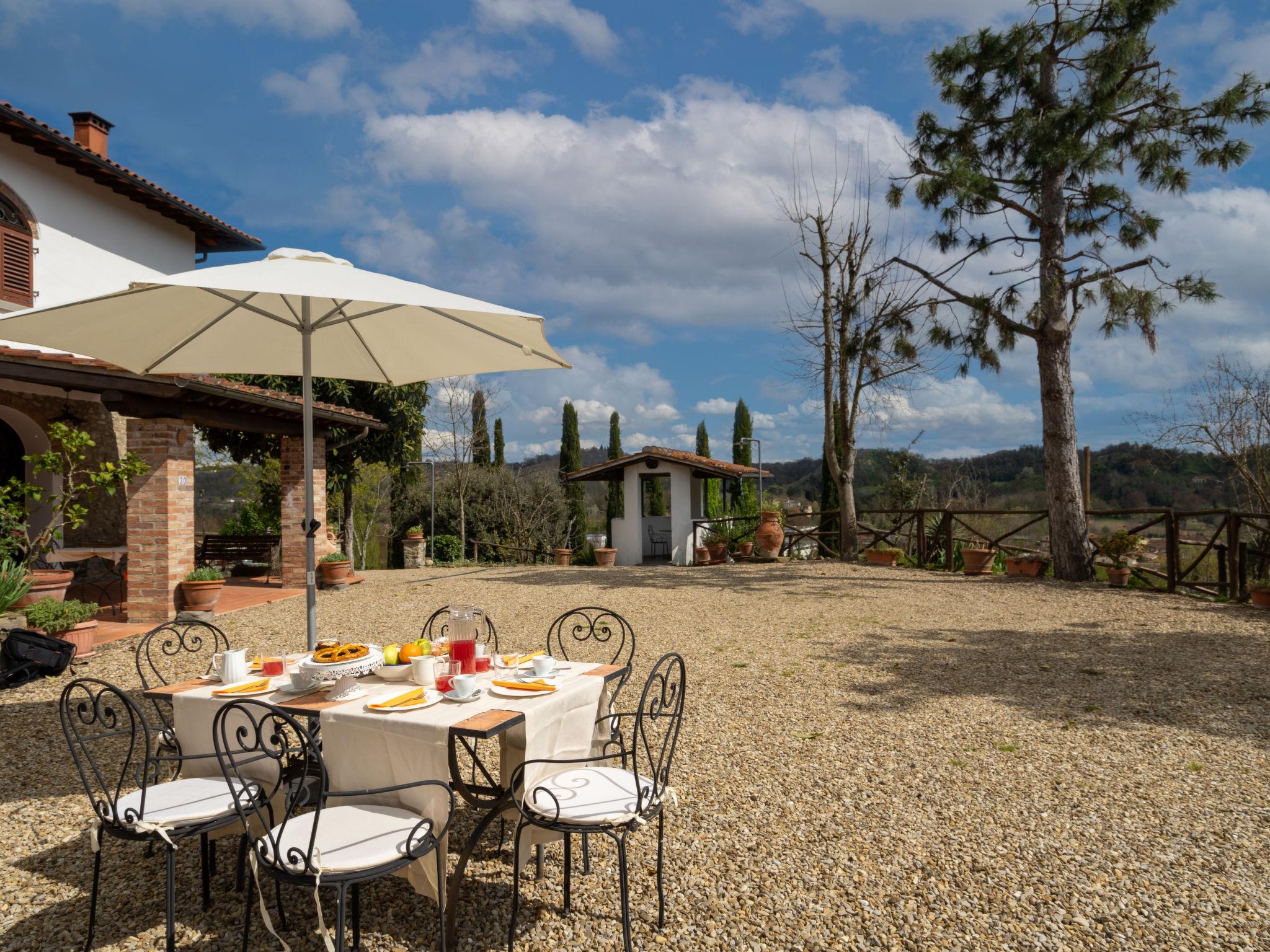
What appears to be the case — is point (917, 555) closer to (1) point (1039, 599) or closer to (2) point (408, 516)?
(1) point (1039, 599)

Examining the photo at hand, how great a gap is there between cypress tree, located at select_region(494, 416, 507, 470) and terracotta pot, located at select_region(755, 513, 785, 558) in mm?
12752

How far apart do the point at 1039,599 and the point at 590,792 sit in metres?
9.16

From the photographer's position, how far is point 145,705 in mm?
4801

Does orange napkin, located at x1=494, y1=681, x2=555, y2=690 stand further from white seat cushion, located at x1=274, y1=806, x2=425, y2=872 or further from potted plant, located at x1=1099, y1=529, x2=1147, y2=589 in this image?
potted plant, located at x1=1099, y1=529, x2=1147, y2=589

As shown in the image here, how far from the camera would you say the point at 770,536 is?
1554 centimetres

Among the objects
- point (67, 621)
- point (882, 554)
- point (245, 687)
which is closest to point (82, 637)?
point (67, 621)

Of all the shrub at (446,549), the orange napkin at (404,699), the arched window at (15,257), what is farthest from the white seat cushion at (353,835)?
the shrub at (446,549)

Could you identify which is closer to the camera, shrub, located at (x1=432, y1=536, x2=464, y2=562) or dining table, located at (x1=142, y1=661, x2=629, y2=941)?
dining table, located at (x1=142, y1=661, x2=629, y2=941)

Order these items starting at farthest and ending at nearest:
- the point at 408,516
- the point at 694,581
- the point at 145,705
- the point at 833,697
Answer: the point at 408,516 < the point at 694,581 < the point at 833,697 < the point at 145,705

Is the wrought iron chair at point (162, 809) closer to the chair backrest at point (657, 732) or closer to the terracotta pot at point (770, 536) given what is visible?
the chair backrest at point (657, 732)

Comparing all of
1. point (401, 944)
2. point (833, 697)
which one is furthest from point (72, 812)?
point (833, 697)

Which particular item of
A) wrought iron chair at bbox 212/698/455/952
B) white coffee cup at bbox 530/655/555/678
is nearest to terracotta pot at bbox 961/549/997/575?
white coffee cup at bbox 530/655/555/678

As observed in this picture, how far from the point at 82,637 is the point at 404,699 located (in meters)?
5.47

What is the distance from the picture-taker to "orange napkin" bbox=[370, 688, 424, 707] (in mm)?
2539
